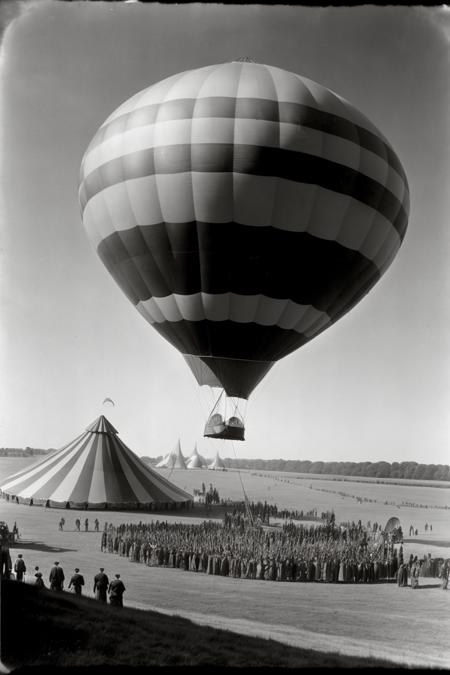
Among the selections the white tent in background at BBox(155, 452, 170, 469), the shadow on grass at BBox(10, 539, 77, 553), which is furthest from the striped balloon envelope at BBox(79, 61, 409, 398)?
the white tent in background at BBox(155, 452, 170, 469)

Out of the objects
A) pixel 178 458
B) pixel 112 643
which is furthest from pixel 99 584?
pixel 178 458

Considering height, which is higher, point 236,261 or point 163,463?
point 236,261

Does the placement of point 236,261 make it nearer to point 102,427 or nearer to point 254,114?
point 254,114

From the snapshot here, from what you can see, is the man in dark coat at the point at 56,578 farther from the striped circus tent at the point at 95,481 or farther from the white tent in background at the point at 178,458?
the white tent in background at the point at 178,458

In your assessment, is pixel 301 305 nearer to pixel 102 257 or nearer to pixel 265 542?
pixel 102 257

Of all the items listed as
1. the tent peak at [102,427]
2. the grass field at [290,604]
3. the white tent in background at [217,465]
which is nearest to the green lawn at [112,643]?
the grass field at [290,604]

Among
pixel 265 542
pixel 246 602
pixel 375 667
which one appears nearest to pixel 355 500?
pixel 265 542
